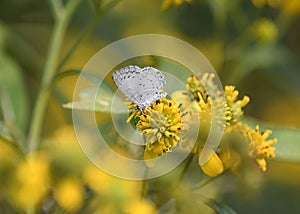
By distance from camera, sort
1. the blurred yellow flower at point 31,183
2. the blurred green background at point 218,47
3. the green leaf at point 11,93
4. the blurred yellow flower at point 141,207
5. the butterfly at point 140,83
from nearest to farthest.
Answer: the butterfly at point 140,83 < the blurred yellow flower at point 141,207 < the blurred yellow flower at point 31,183 < the green leaf at point 11,93 < the blurred green background at point 218,47

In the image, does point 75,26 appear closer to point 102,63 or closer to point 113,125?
point 102,63

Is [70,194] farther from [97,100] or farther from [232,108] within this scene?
[232,108]

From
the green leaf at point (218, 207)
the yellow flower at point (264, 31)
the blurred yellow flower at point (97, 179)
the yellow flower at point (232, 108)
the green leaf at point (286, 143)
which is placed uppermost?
the yellow flower at point (232, 108)

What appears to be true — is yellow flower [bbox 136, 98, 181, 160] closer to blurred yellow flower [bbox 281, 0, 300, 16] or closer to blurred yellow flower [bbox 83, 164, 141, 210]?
blurred yellow flower [bbox 83, 164, 141, 210]

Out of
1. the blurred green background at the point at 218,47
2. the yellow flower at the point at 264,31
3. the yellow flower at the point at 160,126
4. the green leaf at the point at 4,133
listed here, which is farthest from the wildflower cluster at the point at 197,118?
the yellow flower at the point at 264,31

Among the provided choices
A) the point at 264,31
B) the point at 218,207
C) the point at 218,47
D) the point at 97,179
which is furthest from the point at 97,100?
the point at 218,47

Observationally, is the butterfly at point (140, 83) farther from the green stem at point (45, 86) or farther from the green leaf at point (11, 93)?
the green leaf at point (11, 93)

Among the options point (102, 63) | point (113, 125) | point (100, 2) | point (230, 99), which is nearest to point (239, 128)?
point (230, 99)

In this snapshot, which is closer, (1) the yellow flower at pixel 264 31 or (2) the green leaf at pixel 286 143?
(2) the green leaf at pixel 286 143
